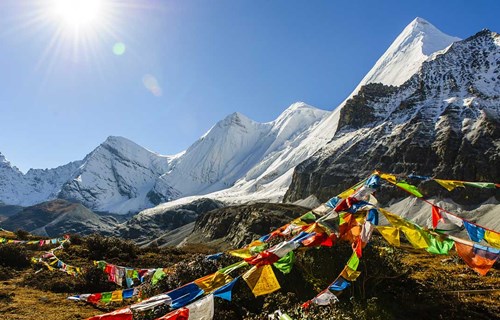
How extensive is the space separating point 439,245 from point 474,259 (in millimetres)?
788

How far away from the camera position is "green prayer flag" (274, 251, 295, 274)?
10156mm

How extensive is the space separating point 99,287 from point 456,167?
113 meters

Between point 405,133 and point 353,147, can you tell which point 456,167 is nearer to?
point 405,133

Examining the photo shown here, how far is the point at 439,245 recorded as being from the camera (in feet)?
31.2

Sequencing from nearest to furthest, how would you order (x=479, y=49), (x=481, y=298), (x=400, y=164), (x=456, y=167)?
(x=481, y=298)
(x=456, y=167)
(x=400, y=164)
(x=479, y=49)

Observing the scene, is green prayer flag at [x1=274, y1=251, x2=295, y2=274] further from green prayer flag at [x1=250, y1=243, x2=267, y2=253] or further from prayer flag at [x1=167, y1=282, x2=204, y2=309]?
green prayer flag at [x1=250, y1=243, x2=267, y2=253]

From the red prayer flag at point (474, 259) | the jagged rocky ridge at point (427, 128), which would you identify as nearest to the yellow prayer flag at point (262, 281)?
the red prayer flag at point (474, 259)

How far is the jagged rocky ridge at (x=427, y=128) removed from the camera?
113 metres

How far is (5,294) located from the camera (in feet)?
51.1

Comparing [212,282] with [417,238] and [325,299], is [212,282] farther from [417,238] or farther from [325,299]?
[417,238]

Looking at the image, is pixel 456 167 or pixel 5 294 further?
pixel 456 167

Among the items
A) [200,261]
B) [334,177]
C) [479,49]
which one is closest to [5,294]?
[200,261]

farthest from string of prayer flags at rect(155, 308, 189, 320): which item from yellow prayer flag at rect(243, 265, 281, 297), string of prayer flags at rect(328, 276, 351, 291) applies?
string of prayer flags at rect(328, 276, 351, 291)

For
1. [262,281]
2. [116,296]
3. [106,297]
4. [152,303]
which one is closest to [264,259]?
[262,281]
